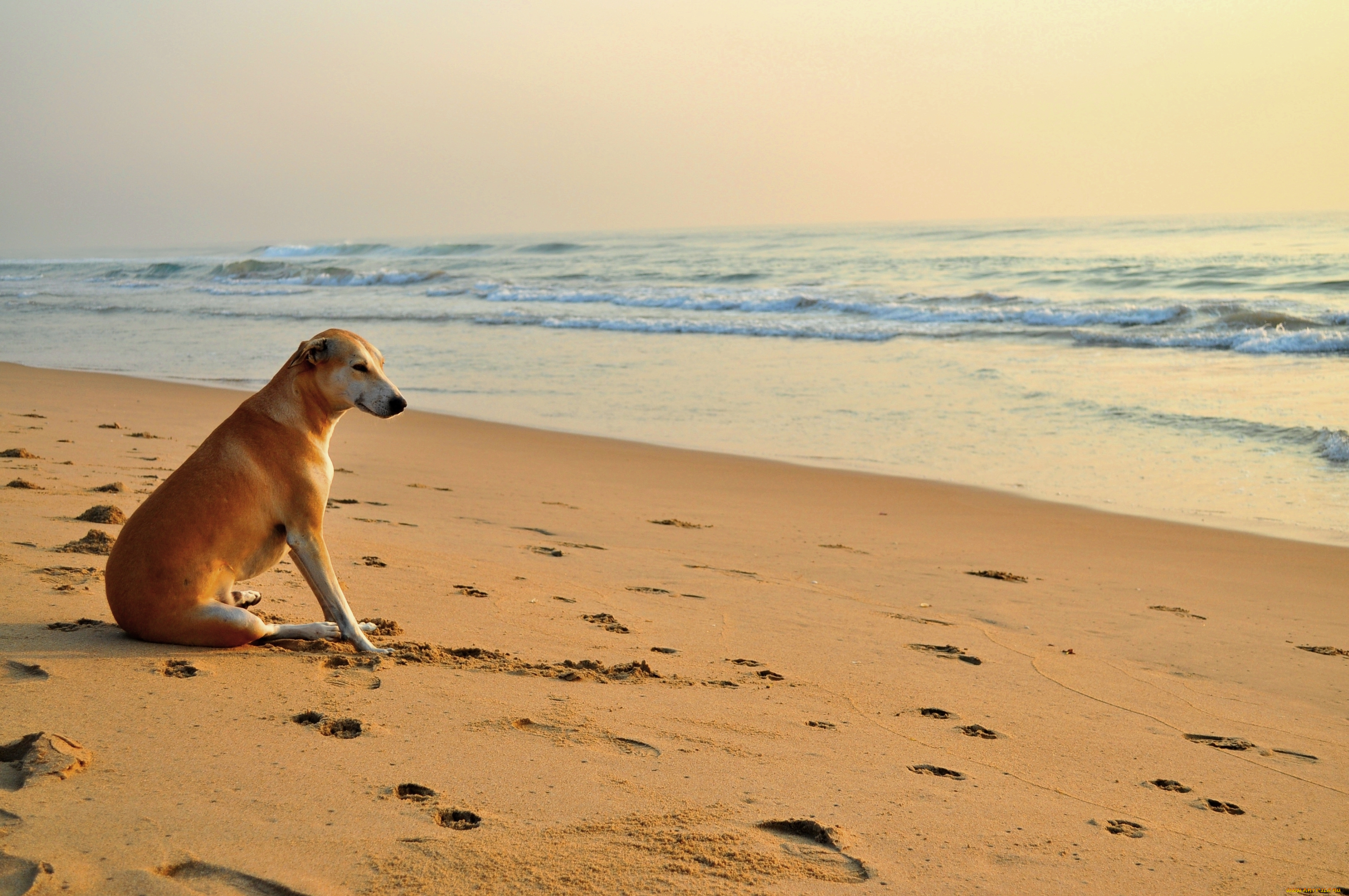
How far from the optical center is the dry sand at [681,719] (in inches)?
94.0

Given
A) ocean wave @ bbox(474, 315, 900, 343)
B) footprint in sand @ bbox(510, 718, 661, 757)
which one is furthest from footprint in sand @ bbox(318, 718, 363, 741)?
ocean wave @ bbox(474, 315, 900, 343)

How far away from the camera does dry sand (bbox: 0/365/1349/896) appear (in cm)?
239

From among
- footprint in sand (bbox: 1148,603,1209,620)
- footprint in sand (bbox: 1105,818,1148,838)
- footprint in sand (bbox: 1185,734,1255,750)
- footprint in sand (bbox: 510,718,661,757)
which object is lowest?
footprint in sand (bbox: 1148,603,1209,620)

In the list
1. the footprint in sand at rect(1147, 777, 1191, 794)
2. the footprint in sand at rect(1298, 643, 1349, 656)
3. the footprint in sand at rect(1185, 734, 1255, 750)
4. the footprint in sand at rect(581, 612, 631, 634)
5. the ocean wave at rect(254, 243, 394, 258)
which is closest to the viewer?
the footprint in sand at rect(1147, 777, 1191, 794)

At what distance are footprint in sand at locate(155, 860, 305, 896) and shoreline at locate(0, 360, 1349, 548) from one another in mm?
7556

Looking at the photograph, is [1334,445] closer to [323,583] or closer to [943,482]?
[943,482]

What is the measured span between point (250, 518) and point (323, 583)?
376 millimetres

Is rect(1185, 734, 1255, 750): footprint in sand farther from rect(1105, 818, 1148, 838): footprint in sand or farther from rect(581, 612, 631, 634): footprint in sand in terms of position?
rect(581, 612, 631, 634): footprint in sand

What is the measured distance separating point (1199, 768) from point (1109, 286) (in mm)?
26924

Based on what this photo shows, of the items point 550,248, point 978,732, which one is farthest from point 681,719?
point 550,248

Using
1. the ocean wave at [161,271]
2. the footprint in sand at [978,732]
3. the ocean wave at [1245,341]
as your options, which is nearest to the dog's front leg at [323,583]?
the footprint in sand at [978,732]

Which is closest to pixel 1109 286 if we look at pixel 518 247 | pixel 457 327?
pixel 457 327

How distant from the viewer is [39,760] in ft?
8.37

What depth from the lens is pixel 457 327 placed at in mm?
23438
